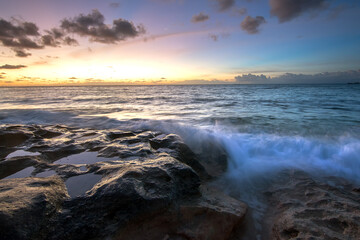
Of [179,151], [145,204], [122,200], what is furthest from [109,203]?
Result: [179,151]

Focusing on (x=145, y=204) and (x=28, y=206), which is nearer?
(x=28, y=206)

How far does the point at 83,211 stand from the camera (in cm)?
210

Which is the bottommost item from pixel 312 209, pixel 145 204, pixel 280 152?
pixel 280 152

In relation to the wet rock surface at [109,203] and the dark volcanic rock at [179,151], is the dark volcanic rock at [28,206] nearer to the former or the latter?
A: the wet rock surface at [109,203]

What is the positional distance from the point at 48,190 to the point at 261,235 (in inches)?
120

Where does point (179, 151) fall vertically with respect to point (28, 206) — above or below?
below

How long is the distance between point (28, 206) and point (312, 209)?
394 centimetres

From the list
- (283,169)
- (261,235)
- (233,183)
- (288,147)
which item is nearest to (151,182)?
(261,235)

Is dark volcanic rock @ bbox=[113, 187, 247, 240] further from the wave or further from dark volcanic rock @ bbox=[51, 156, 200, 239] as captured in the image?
the wave

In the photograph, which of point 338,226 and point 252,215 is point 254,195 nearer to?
point 252,215

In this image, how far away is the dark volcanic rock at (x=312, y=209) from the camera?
95.3 inches

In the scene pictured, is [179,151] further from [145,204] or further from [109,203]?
[109,203]

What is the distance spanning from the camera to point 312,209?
2.91 metres

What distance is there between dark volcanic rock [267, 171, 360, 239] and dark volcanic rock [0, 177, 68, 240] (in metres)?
2.95
